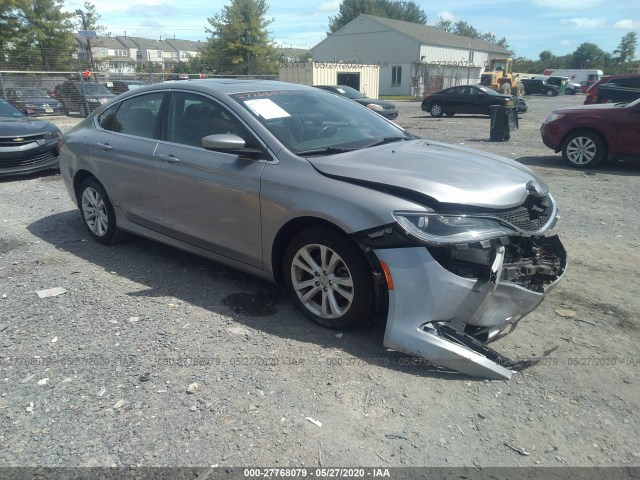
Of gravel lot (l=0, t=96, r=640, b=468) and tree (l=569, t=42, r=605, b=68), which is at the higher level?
tree (l=569, t=42, r=605, b=68)

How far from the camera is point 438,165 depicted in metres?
3.61

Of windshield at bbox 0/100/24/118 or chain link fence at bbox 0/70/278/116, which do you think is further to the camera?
chain link fence at bbox 0/70/278/116

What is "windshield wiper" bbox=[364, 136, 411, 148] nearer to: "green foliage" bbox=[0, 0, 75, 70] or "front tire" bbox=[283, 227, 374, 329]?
"front tire" bbox=[283, 227, 374, 329]

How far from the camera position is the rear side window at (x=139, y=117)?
478cm

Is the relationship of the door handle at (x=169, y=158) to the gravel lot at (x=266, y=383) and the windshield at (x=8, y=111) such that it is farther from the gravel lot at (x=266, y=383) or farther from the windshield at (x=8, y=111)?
the windshield at (x=8, y=111)

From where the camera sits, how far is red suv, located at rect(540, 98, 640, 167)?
9.27 metres

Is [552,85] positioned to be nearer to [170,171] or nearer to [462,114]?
[462,114]

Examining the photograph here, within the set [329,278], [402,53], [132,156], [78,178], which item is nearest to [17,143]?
[78,178]

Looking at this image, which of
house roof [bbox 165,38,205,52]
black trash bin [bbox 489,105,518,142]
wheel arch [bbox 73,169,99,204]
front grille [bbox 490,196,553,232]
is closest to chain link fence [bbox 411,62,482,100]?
black trash bin [bbox 489,105,518,142]

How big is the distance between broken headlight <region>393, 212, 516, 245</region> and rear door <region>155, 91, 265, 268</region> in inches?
48.8

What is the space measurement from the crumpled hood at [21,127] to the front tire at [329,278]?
758 centimetres

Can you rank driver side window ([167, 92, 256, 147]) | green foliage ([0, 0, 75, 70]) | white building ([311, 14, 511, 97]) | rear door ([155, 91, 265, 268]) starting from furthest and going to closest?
white building ([311, 14, 511, 97]) < green foliage ([0, 0, 75, 70]) < driver side window ([167, 92, 256, 147]) < rear door ([155, 91, 265, 268])

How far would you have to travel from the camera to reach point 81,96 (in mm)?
22656

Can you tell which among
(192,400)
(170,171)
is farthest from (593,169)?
(192,400)
